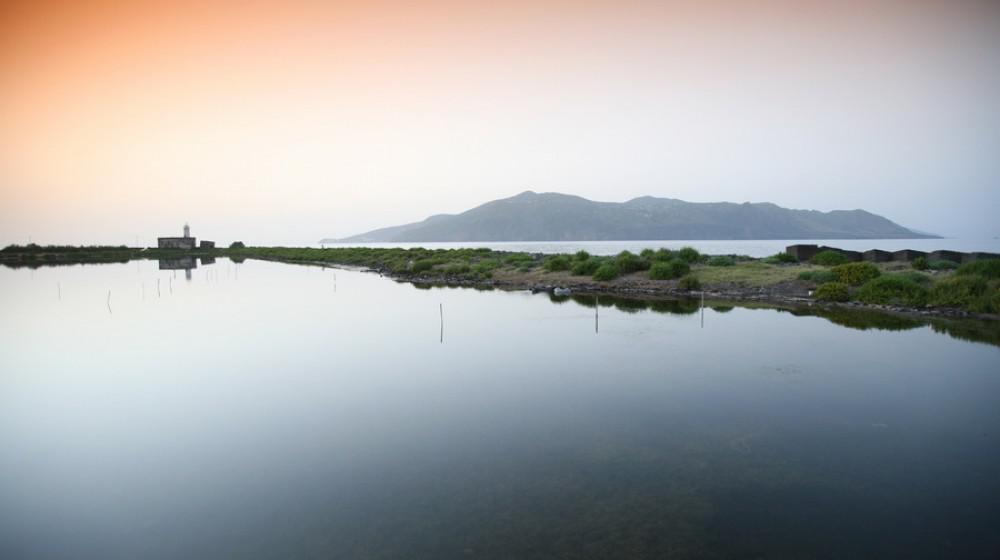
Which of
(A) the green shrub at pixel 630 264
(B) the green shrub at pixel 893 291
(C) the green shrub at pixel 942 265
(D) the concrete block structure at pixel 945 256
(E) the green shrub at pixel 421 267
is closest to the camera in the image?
(B) the green shrub at pixel 893 291

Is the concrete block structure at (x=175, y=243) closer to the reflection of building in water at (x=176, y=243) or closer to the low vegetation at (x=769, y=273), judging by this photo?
the reflection of building in water at (x=176, y=243)

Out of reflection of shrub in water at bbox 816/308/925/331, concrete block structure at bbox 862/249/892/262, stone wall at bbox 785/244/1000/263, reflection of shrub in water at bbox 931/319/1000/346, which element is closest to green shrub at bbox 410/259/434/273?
stone wall at bbox 785/244/1000/263

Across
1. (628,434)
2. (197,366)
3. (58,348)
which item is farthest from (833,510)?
(58,348)

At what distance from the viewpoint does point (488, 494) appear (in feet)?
19.5

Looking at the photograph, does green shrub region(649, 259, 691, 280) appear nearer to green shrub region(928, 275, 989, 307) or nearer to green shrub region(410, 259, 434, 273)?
green shrub region(928, 275, 989, 307)

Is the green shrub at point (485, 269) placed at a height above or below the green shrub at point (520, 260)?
below

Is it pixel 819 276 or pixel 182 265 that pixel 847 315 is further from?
pixel 182 265

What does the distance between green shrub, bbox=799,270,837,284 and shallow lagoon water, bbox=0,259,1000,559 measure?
25.7ft

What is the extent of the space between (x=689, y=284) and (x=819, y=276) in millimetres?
5378

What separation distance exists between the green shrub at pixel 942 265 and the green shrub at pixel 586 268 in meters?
15.6

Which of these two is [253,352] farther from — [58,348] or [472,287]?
[472,287]

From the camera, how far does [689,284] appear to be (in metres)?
25.3

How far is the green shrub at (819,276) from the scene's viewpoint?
22.4 m

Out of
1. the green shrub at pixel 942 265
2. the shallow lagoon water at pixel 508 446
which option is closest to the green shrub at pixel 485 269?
the shallow lagoon water at pixel 508 446
